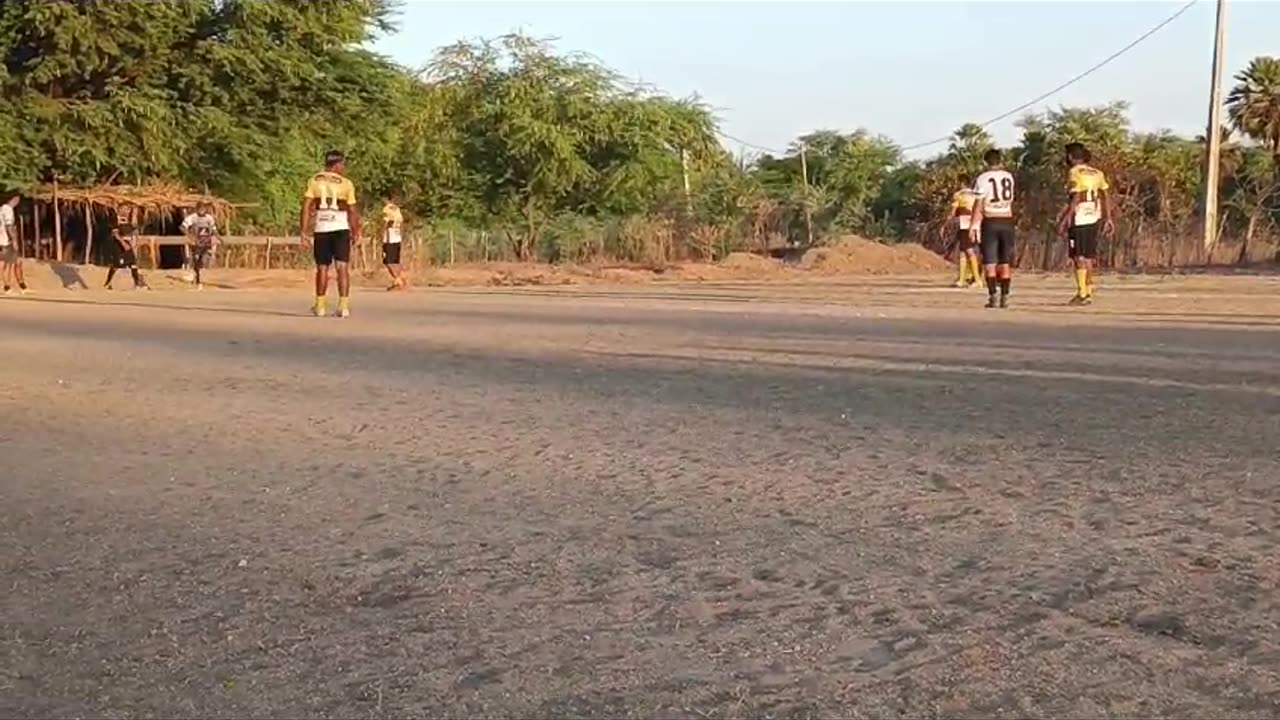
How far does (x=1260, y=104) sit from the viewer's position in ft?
157

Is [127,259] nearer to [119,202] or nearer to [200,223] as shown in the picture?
[200,223]

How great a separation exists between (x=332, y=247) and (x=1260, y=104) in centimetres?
4116

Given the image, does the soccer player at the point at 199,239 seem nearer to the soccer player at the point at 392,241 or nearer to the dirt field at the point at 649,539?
the soccer player at the point at 392,241

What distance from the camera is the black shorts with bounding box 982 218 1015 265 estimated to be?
16125 millimetres

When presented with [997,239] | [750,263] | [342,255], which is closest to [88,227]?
[750,263]

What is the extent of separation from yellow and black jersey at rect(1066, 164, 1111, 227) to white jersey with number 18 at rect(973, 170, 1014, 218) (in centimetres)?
72

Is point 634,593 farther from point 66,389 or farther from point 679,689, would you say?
point 66,389

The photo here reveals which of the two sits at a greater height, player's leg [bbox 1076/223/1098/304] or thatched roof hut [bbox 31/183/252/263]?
thatched roof hut [bbox 31/183/252/263]

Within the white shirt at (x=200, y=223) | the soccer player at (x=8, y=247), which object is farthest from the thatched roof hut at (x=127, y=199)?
the soccer player at (x=8, y=247)

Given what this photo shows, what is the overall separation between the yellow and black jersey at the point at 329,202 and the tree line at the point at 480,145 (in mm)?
23543

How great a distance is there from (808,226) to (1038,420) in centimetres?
4004

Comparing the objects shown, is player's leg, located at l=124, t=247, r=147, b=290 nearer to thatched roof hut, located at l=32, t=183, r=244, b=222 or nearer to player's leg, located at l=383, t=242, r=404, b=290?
thatched roof hut, located at l=32, t=183, r=244, b=222

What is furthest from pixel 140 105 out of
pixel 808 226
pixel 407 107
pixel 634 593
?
pixel 634 593

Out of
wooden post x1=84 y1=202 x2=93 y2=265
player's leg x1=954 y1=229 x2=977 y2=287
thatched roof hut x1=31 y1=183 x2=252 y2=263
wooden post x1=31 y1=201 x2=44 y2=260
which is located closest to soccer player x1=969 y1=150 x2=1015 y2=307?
player's leg x1=954 y1=229 x2=977 y2=287
